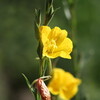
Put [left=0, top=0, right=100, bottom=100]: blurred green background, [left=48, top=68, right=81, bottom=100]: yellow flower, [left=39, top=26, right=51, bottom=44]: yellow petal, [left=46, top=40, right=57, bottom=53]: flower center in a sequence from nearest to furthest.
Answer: [left=39, top=26, right=51, bottom=44]: yellow petal < [left=46, top=40, right=57, bottom=53]: flower center < [left=48, top=68, right=81, bottom=100]: yellow flower < [left=0, top=0, right=100, bottom=100]: blurred green background

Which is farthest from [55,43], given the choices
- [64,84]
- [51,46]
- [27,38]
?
[27,38]

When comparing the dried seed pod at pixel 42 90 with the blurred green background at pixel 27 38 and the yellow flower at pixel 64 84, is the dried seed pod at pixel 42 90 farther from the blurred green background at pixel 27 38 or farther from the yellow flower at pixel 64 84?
the blurred green background at pixel 27 38

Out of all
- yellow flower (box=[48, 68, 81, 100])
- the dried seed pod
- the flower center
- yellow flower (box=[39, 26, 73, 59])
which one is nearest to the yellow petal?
yellow flower (box=[39, 26, 73, 59])

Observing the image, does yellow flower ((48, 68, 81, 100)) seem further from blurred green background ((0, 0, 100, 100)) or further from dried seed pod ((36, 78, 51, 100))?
blurred green background ((0, 0, 100, 100))

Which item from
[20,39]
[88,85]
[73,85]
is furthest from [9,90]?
[73,85]

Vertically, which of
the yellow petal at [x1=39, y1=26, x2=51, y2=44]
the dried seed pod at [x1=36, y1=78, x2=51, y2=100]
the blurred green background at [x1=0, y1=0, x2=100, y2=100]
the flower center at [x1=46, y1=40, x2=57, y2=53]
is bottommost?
Result: the blurred green background at [x1=0, y1=0, x2=100, y2=100]

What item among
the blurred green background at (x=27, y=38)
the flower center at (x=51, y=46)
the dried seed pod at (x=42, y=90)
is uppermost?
the flower center at (x=51, y=46)

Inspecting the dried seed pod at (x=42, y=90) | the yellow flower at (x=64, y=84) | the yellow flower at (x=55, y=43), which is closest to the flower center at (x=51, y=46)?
the yellow flower at (x=55, y=43)
